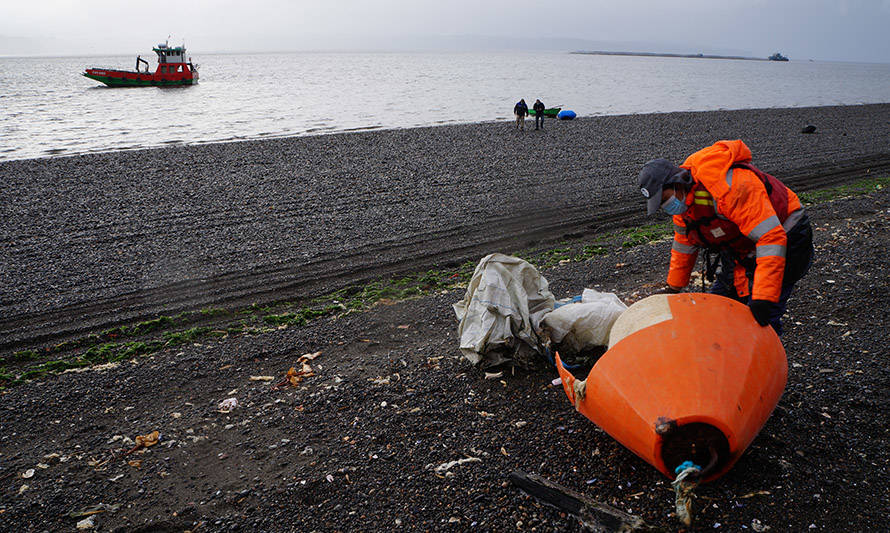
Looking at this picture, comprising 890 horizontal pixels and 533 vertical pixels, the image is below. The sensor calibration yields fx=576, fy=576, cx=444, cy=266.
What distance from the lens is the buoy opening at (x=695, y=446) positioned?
313cm

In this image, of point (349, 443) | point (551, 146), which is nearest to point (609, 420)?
point (349, 443)

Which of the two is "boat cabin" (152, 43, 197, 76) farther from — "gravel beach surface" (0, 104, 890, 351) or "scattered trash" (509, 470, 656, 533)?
"scattered trash" (509, 470, 656, 533)

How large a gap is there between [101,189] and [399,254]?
8585 millimetres

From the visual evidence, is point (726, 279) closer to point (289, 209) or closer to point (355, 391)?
point (355, 391)

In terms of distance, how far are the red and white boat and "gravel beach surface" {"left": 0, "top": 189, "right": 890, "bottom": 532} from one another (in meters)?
50.5

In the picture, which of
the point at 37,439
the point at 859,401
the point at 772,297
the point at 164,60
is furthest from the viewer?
the point at 164,60

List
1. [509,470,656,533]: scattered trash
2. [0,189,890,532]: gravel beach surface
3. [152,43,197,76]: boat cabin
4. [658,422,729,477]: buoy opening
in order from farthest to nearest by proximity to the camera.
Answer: [152,43,197,76]: boat cabin, [0,189,890,532]: gravel beach surface, [658,422,729,477]: buoy opening, [509,470,656,533]: scattered trash

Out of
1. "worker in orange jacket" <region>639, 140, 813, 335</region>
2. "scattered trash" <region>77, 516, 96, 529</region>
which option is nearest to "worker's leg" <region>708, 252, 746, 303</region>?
"worker in orange jacket" <region>639, 140, 813, 335</region>

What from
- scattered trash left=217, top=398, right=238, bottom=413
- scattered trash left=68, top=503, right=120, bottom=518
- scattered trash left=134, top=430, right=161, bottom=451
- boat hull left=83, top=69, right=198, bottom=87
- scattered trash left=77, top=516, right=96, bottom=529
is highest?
boat hull left=83, top=69, right=198, bottom=87

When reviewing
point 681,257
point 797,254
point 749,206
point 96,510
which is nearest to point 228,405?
point 96,510

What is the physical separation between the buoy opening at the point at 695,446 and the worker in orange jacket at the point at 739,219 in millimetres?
827

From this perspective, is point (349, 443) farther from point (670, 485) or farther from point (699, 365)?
point (699, 365)

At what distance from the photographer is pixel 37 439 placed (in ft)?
15.1

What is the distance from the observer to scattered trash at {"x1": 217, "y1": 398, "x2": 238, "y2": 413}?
4.90 metres
